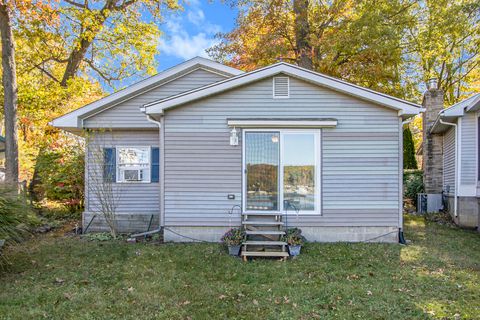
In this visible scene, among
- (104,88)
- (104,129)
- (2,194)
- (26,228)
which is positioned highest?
(104,88)

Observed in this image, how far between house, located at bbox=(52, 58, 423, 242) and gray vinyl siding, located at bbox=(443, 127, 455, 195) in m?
4.18

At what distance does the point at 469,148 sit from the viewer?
8742 millimetres

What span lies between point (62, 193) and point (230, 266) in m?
7.19

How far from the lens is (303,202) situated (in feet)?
23.0

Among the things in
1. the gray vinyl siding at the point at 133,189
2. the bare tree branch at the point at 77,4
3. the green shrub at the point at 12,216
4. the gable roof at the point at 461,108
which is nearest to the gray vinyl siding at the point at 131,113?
the gray vinyl siding at the point at 133,189

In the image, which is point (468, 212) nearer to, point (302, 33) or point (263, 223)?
point (263, 223)

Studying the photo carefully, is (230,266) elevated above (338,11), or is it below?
below

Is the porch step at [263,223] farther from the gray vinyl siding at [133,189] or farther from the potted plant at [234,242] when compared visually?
the gray vinyl siding at [133,189]

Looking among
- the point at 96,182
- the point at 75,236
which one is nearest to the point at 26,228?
the point at 75,236

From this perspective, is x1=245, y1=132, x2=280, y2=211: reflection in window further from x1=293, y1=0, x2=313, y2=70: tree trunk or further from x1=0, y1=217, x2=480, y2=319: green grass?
x1=293, y1=0, x2=313, y2=70: tree trunk

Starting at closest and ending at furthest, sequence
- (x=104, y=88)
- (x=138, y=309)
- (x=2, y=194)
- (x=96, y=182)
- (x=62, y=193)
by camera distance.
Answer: (x=138, y=309) < (x=2, y=194) < (x=96, y=182) < (x=62, y=193) < (x=104, y=88)

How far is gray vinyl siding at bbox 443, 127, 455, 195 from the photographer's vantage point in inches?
385

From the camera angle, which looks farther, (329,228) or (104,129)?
(104,129)

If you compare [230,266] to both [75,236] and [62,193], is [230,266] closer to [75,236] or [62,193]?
[75,236]
